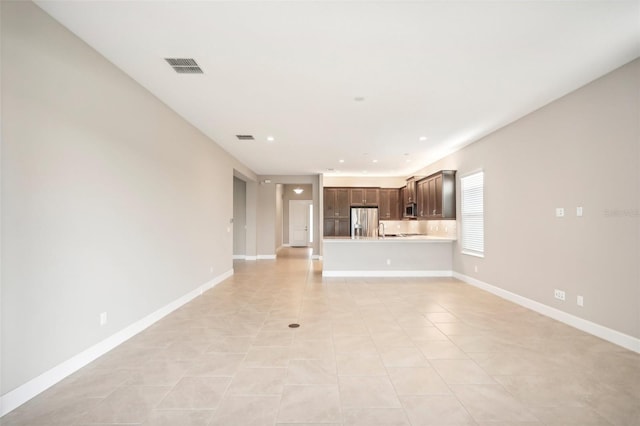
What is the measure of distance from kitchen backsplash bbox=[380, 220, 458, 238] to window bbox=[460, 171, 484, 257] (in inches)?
20.2

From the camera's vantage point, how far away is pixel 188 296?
4.98m

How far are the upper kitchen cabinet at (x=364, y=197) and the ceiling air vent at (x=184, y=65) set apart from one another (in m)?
7.42

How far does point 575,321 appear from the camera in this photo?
3758 millimetres

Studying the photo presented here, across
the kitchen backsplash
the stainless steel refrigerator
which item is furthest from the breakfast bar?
the stainless steel refrigerator

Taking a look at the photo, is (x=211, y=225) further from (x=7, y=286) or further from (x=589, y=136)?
(x=589, y=136)

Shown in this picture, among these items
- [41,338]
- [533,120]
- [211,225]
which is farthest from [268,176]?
[41,338]

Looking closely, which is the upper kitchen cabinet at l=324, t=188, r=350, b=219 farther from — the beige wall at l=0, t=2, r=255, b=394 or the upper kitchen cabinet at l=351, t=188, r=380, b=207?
the beige wall at l=0, t=2, r=255, b=394

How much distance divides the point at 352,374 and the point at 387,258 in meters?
4.80

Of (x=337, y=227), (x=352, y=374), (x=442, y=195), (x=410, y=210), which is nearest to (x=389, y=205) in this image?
(x=410, y=210)

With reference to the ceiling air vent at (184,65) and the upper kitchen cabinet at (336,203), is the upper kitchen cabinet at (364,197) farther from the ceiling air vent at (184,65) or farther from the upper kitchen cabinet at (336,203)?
the ceiling air vent at (184,65)

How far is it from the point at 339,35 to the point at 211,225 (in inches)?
173

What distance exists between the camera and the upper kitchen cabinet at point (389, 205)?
10242mm

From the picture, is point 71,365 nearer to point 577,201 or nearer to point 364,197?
point 577,201

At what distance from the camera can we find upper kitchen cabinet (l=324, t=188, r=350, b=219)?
1023cm
